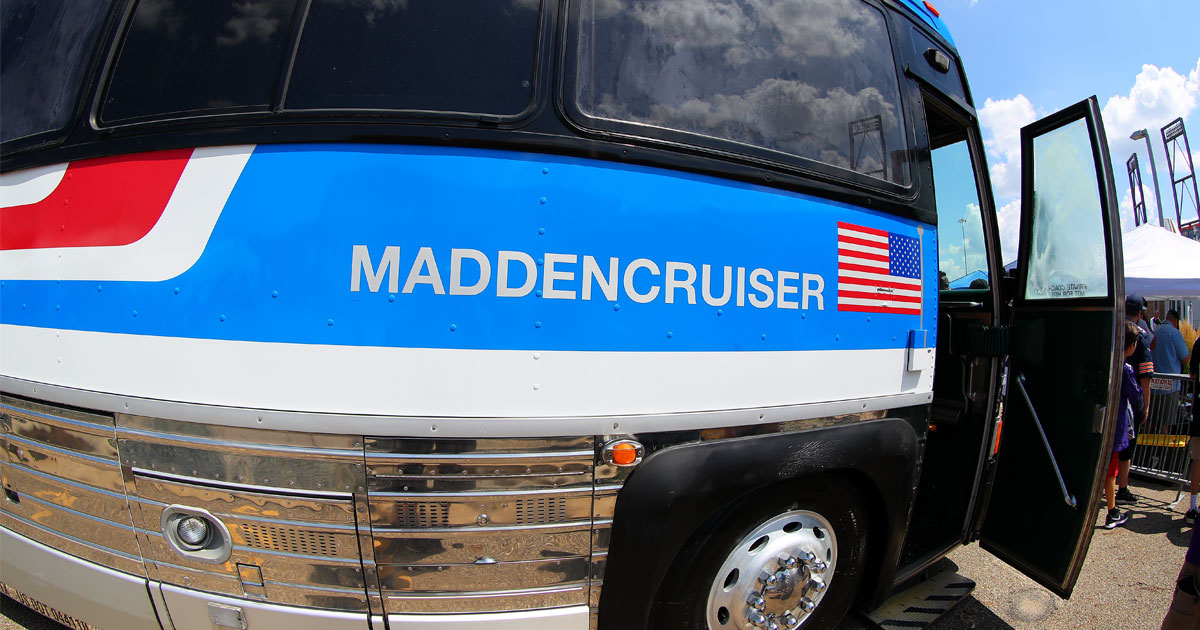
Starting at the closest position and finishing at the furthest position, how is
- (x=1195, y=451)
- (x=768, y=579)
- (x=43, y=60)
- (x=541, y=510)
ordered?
(x=541, y=510) < (x=43, y=60) < (x=768, y=579) < (x=1195, y=451)

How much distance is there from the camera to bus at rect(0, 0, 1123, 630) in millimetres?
1603

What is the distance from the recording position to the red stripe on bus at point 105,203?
65.8 inches

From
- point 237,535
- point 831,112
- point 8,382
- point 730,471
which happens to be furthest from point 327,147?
point 831,112

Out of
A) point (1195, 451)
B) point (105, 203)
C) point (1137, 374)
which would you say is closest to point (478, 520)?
point (105, 203)

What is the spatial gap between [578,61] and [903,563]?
8.92 ft

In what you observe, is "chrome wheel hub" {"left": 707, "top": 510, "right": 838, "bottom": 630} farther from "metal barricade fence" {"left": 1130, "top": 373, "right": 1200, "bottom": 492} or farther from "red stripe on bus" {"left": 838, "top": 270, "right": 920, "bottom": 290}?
"metal barricade fence" {"left": 1130, "top": 373, "right": 1200, "bottom": 492}

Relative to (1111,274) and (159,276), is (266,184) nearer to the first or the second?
(159,276)

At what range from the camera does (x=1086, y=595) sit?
126 inches

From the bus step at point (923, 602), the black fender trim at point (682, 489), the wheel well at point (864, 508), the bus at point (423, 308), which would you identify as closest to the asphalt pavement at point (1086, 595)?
Answer: the bus step at point (923, 602)

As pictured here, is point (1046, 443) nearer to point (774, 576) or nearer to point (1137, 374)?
point (774, 576)

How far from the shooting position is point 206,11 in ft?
5.83

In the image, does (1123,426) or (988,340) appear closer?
(988,340)

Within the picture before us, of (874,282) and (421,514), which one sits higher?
(874,282)

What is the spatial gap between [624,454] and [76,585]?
72.8 inches
